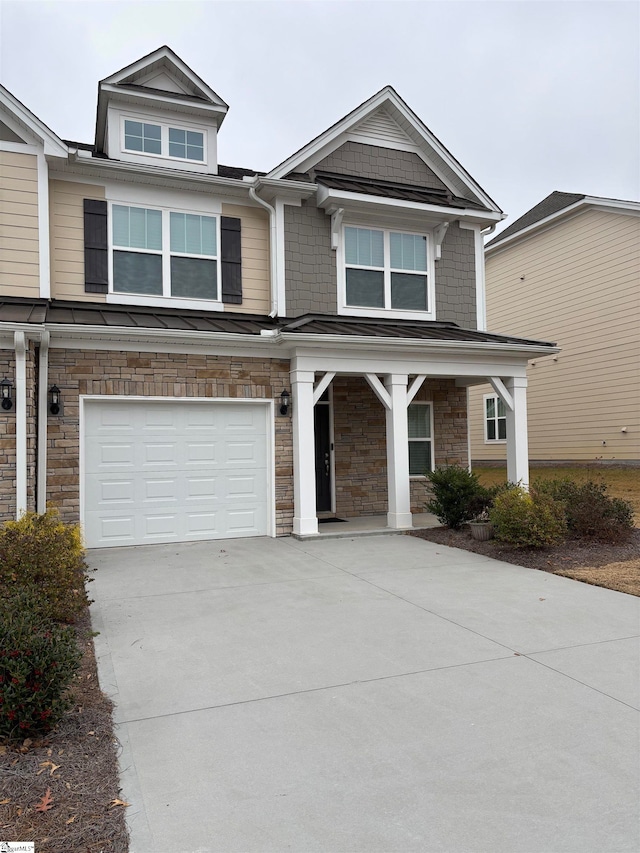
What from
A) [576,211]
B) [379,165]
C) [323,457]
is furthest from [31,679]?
[576,211]

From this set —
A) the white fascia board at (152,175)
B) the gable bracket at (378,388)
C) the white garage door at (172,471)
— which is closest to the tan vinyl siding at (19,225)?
the white fascia board at (152,175)

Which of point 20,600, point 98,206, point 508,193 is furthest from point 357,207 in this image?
point 508,193

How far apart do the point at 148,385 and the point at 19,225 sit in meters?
3.09

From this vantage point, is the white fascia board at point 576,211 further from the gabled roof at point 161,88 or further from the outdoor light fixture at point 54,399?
the outdoor light fixture at point 54,399

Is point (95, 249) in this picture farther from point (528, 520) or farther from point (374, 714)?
point (374, 714)

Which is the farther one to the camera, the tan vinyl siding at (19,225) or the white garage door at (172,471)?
the tan vinyl siding at (19,225)

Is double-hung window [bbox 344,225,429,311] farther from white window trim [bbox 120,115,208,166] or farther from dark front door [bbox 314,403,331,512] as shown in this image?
white window trim [bbox 120,115,208,166]

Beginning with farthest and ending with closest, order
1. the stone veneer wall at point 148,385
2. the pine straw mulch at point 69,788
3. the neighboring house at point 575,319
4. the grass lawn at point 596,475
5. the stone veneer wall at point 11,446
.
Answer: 1. the neighboring house at point 575,319
2. the grass lawn at point 596,475
3. the stone veneer wall at point 148,385
4. the stone veneer wall at point 11,446
5. the pine straw mulch at point 69,788

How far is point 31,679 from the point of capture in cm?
330

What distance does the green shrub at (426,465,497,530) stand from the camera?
1009cm

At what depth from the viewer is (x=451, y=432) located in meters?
13.0

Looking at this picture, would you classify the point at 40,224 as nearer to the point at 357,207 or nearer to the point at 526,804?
the point at 357,207

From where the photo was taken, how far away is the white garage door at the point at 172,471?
363 inches

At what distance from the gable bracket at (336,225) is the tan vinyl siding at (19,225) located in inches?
190
